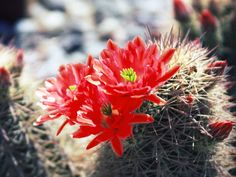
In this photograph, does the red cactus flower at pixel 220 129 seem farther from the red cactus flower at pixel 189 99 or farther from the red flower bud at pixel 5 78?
the red flower bud at pixel 5 78

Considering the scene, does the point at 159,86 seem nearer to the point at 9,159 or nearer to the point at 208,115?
the point at 208,115

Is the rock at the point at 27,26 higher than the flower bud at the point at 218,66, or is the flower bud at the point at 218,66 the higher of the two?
the flower bud at the point at 218,66

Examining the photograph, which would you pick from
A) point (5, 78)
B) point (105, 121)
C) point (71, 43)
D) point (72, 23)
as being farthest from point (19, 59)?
point (72, 23)

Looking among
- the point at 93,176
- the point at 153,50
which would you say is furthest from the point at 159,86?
the point at 93,176

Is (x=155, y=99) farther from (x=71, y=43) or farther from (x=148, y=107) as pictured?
(x=71, y=43)

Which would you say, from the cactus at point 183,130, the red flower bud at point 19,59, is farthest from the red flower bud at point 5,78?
the cactus at point 183,130

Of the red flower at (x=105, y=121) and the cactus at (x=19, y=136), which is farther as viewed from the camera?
the cactus at (x=19, y=136)
